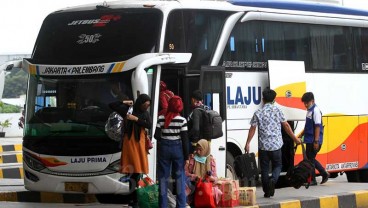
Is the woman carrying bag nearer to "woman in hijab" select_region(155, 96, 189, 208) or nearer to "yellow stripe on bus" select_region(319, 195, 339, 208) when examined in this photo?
"woman in hijab" select_region(155, 96, 189, 208)

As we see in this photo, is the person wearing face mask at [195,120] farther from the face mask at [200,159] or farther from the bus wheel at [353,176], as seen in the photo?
the bus wheel at [353,176]

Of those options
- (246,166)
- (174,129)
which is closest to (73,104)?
(174,129)

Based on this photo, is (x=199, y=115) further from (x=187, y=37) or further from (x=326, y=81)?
(x=326, y=81)

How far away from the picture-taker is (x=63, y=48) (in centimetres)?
1320

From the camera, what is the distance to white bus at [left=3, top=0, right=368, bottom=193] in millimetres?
12547

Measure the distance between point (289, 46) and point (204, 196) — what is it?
460cm

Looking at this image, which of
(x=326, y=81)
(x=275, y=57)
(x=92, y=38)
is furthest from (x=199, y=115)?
(x=326, y=81)

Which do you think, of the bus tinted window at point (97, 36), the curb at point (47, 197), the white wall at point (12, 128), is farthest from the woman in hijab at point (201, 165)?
the white wall at point (12, 128)

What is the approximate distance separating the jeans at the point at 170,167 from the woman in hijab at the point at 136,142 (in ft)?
1.17

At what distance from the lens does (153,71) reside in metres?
12.6

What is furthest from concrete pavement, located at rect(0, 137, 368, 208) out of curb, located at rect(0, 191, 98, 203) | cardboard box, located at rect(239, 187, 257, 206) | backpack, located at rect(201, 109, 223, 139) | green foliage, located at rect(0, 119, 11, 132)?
green foliage, located at rect(0, 119, 11, 132)

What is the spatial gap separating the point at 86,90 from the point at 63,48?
86cm

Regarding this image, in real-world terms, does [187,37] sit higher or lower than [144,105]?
higher

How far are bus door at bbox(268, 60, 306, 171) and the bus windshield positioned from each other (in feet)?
10.3
